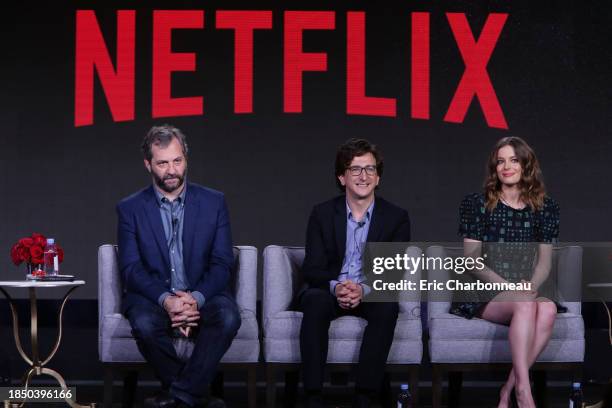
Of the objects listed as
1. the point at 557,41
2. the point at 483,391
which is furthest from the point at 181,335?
the point at 557,41

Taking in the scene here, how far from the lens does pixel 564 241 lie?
6062mm

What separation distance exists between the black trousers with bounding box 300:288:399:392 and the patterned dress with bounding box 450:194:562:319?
0.52 meters

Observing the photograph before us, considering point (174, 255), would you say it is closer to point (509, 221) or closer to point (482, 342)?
point (482, 342)

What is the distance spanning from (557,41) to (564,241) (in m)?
1.31

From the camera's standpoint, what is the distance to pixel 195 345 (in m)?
4.24

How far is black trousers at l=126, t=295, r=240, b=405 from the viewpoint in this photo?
4145 millimetres

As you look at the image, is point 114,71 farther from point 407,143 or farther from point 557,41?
point 557,41

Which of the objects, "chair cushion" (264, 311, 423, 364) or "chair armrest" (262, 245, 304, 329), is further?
"chair armrest" (262, 245, 304, 329)

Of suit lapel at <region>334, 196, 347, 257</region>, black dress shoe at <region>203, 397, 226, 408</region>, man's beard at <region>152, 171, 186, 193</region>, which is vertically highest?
man's beard at <region>152, 171, 186, 193</region>

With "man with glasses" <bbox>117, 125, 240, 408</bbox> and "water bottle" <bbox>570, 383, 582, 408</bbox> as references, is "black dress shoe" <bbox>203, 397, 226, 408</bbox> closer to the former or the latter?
"man with glasses" <bbox>117, 125, 240, 408</bbox>

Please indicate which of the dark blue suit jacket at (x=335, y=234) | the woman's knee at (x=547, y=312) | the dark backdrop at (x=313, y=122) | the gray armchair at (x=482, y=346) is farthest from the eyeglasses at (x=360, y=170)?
the dark backdrop at (x=313, y=122)

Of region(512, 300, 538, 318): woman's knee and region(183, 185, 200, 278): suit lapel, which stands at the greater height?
region(183, 185, 200, 278): suit lapel

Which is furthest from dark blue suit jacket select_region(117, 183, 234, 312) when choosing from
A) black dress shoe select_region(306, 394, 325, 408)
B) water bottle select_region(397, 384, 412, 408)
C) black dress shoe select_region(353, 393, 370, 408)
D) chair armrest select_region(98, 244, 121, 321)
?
water bottle select_region(397, 384, 412, 408)

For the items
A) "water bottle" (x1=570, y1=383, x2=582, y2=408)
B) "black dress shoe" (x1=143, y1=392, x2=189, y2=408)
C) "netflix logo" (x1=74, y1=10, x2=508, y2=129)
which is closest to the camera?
"black dress shoe" (x1=143, y1=392, x2=189, y2=408)
